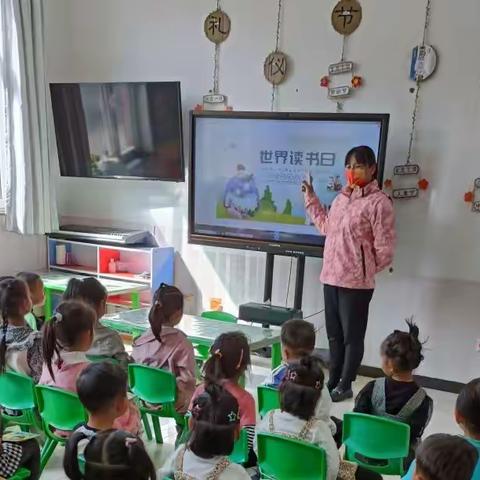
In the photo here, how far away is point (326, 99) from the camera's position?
3.63 m

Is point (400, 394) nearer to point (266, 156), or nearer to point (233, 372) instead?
point (233, 372)

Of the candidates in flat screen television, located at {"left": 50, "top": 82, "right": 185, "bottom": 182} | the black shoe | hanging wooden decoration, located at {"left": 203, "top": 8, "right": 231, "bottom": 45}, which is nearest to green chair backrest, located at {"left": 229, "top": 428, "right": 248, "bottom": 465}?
the black shoe

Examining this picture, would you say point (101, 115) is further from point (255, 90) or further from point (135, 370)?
point (135, 370)

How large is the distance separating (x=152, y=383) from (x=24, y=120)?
106 inches

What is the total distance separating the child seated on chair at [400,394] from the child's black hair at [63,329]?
112 cm

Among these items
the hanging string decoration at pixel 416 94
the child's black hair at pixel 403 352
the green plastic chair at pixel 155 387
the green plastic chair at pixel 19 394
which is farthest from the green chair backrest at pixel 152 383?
the hanging string decoration at pixel 416 94

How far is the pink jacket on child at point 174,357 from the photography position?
2373 mm

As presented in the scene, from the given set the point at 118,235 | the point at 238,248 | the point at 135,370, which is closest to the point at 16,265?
the point at 118,235

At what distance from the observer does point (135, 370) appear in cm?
229

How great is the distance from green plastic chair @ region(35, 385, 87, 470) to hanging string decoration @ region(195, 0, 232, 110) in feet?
8.48

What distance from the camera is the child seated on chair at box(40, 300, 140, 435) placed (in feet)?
6.84

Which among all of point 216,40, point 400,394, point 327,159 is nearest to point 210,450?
point 400,394

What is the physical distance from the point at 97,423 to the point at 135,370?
0.71 meters

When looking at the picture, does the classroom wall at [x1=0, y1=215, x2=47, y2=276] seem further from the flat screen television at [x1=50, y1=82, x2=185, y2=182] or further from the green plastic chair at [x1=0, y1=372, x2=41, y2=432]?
the green plastic chair at [x1=0, y1=372, x2=41, y2=432]
